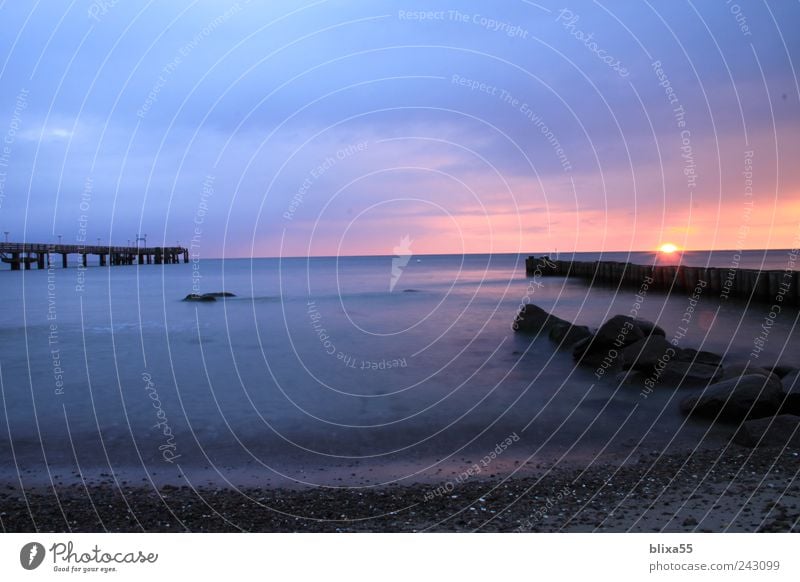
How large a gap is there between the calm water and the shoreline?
0.87 m

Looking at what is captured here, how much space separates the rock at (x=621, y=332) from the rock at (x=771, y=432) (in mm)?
6371

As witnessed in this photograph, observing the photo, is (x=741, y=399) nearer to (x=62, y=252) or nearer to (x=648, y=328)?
(x=648, y=328)

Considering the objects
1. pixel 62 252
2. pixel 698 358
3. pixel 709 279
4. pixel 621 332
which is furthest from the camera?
pixel 62 252

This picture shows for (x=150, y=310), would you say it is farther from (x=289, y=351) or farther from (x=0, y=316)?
(x=289, y=351)

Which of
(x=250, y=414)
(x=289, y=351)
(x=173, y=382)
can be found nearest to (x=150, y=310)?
(x=289, y=351)

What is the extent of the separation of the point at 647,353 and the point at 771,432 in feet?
17.9

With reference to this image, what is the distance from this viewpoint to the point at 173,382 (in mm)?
14945

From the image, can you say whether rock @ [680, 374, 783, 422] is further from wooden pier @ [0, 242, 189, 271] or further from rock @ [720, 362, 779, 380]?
wooden pier @ [0, 242, 189, 271]

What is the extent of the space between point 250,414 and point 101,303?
33.2 metres

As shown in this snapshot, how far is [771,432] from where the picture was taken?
308 inches

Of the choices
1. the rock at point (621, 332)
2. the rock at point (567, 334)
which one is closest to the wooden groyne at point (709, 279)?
the rock at point (567, 334)

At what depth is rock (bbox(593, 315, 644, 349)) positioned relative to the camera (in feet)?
47.4

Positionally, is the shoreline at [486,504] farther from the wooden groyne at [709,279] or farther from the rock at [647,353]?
the wooden groyne at [709,279]


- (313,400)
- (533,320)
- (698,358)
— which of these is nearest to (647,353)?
(698,358)
